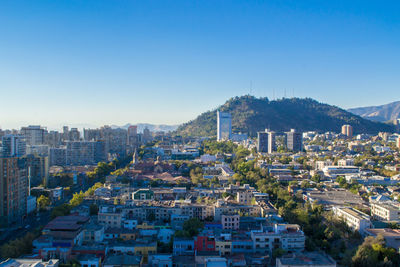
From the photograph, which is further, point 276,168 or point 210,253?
point 276,168

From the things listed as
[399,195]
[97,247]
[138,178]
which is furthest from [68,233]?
[399,195]

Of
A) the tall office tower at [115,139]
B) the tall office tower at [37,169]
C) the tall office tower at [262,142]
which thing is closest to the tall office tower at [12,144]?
the tall office tower at [37,169]

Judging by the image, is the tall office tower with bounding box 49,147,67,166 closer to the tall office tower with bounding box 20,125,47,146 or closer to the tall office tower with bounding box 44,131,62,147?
the tall office tower with bounding box 20,125,47,146

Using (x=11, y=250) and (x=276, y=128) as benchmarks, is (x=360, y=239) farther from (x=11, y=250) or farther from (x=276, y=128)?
(x=276, y=128)

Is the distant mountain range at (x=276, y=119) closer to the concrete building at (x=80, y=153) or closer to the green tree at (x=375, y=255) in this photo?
the concrete building at (x=80, y=153)

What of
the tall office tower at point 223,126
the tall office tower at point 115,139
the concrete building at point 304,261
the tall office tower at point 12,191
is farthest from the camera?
the tall office tower at point 223,126

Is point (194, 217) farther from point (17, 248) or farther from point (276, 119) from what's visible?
point (276, 119)
